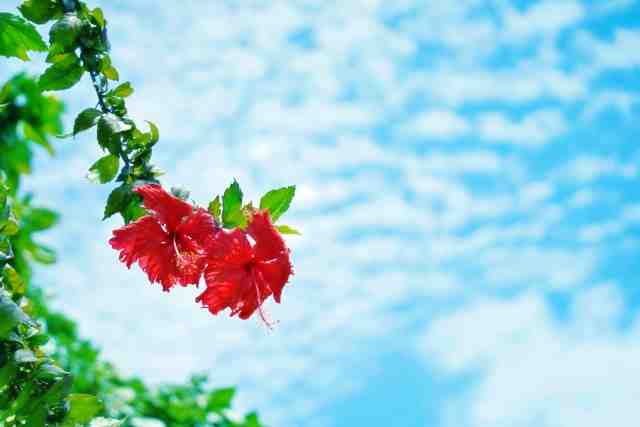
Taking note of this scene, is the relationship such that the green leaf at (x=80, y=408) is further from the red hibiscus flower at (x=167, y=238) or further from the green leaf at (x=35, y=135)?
the green leaf at (x=35, y=135)

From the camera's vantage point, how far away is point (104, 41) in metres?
1.30

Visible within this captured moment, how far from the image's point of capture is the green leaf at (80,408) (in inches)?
48.1

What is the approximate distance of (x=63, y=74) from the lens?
4.25ft

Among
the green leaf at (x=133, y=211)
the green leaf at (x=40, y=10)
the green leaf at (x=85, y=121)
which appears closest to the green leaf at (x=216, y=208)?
the green leaf at (x=133, y=211)

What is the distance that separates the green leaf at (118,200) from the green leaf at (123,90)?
0.20 meters

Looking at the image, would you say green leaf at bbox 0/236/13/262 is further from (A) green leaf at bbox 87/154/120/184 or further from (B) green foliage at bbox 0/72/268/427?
(A) green leaf at bbox 87/154/120/184

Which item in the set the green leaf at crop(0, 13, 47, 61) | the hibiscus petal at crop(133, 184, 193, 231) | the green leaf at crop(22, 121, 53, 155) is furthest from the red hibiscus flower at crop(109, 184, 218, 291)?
the green leaf at crop(22, 121, 53, 155)

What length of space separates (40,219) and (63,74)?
1808 mm

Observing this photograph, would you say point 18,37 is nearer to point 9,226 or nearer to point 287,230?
point 9,226

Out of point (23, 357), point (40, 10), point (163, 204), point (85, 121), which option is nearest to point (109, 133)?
point (85, 121)

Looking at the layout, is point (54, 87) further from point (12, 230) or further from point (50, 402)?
point (50, 402)

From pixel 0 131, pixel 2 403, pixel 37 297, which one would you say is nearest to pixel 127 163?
pixel 2 403

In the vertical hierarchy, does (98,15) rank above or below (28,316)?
above

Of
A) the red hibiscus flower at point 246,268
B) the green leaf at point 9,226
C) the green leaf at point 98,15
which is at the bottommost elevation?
the red hibiscus flower at point 246,268
